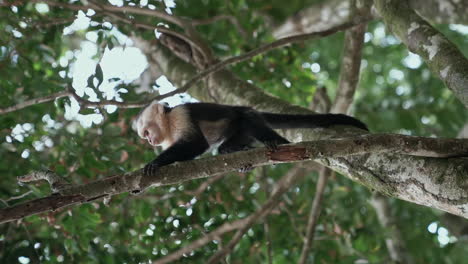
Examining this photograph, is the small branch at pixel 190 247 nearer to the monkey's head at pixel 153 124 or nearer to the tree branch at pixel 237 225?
the tree branch at pixel 237 225

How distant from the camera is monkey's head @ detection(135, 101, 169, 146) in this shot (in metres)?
4.29

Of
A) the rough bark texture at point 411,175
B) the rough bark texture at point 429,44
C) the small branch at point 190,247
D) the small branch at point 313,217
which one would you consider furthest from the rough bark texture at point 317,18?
the rough bark texture at point 411,175

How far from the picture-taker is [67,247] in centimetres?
383

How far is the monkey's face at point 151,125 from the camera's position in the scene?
14.1 feet

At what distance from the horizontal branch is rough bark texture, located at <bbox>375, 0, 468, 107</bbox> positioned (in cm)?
52

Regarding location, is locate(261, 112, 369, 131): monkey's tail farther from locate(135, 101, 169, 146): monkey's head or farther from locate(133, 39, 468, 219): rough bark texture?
locate(135, 101, 169, 146): monkey's head

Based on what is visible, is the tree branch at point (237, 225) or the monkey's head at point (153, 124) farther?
the monkey's head at point (153, 124)

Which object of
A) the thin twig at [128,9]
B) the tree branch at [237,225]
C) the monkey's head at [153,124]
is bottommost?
the tree branch at [237,225]

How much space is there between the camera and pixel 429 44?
10.6ft

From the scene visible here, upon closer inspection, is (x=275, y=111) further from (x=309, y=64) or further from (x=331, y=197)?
(x=309, y=64)

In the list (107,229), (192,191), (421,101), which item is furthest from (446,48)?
(421,101)

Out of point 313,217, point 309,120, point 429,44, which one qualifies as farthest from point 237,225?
point 429,44

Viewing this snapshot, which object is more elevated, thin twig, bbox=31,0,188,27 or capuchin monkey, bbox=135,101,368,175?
thin twig, bbox=31,0,188,27

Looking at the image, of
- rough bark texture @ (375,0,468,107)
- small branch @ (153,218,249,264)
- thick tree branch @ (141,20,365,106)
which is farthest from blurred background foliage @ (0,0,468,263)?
rough bark texture @ (375,0,468,107)
